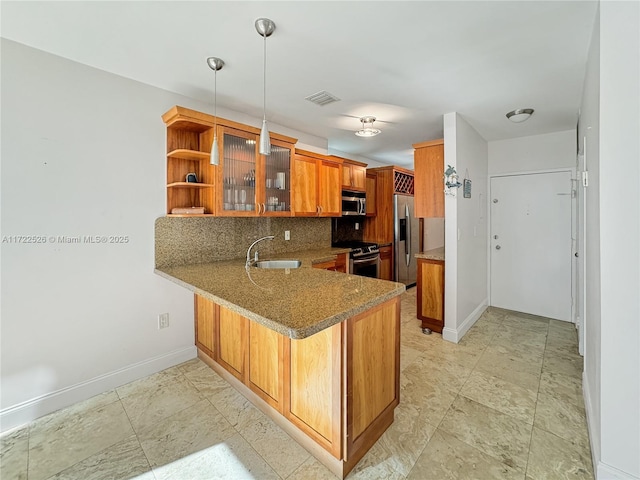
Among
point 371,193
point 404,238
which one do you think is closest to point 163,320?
point 371,193

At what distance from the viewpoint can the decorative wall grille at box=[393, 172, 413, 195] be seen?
5.05 m

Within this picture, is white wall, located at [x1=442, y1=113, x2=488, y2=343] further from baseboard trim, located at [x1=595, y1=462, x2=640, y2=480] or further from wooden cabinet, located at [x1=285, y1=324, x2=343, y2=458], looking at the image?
wooden cabinet, located at [x1=285, y1=324, x2=343, y2=458]

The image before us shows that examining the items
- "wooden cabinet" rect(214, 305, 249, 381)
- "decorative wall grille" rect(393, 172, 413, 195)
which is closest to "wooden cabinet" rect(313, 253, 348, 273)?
"wooden cabinet" rect(214, 305, 249, 381)

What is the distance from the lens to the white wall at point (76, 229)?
6.25 ft

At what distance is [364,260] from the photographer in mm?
4191

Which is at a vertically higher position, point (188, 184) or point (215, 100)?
point (215, 100)

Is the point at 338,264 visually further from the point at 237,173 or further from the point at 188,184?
the point at 188,184

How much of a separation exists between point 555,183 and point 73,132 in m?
5.13

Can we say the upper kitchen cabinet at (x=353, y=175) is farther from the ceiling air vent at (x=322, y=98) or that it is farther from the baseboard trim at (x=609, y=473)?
the baseboard trim at (x=609, y=473)

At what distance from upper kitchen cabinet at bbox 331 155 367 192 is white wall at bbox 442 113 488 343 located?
1.45m

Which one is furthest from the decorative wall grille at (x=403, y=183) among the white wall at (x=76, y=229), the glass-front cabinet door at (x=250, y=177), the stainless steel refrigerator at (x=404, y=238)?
the white wall at (x=76, y=229)

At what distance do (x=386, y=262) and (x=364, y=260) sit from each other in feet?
2.59

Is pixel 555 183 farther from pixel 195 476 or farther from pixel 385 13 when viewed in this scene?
pixel 195 476

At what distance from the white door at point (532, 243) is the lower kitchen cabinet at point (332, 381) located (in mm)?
3155
